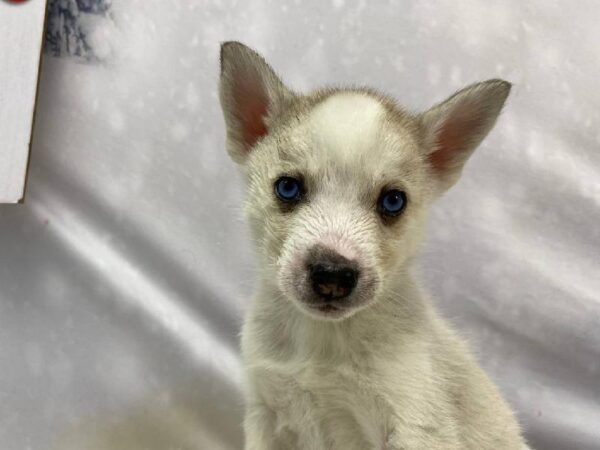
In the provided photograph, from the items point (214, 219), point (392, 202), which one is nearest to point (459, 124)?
point (392, 202)

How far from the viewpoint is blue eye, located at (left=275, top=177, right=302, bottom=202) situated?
1.89m

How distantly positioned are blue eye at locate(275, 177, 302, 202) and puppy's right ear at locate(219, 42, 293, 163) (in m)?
0.24

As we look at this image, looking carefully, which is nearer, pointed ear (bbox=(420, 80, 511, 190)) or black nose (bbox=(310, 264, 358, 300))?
black nose (bbox=(310, 264, 358, 300))

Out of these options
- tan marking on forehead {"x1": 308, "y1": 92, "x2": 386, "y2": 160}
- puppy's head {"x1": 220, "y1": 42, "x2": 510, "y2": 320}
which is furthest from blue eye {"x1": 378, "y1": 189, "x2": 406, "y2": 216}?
tan marking on forehead {"x1": 308, "y1": 92, "x2": 386, "y2": 160}

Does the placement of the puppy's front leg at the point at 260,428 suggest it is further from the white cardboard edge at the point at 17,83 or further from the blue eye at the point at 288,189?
the white cardboard edge at the point at 17,83

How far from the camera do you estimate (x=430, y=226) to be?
2840 millimetres

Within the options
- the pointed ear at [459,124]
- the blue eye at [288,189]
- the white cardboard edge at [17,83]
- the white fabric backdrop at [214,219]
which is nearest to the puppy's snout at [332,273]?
the blue eye at [288,189]

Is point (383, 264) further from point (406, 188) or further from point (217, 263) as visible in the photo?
point (217, 263)

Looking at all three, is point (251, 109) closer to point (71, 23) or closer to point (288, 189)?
point (288, 189)

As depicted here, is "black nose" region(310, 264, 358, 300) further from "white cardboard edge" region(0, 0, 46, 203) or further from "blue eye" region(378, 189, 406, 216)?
"white cardboard edge" region(0, 0, 46, 203)

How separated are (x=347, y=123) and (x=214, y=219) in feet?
3.73

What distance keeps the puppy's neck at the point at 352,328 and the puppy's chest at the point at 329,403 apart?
0.04 metres

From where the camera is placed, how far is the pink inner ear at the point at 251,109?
206 cm

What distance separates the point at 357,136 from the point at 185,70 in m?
1.16
